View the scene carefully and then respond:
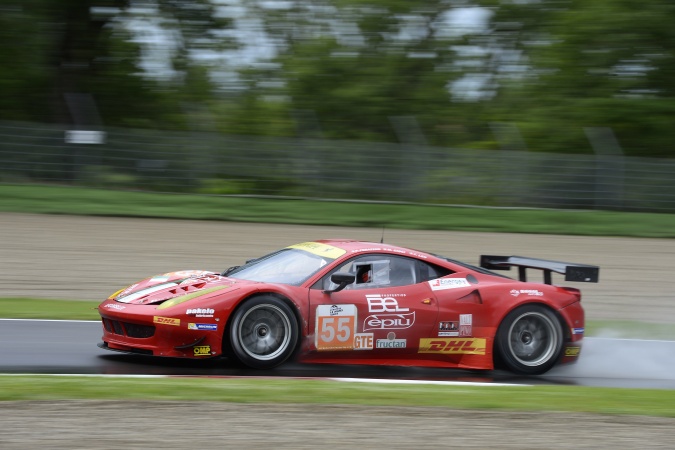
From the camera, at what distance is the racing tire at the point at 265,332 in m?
7.31

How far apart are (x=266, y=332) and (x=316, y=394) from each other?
1433 mm

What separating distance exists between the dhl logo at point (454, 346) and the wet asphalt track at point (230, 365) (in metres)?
0.22

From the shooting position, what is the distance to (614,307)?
12242mm

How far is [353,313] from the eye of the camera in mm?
7586

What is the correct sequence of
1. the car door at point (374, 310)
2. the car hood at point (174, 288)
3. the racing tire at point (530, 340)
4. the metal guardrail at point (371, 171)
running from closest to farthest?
the car hood at point (174, 288) → the car door at point (374, 310) → the racing tire at point (530, 340) → the metal guardrail at point (371, 171)

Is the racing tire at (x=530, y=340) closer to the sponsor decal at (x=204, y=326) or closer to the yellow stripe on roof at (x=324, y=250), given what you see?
the yellow stripe on roof at (x=324, y=250)

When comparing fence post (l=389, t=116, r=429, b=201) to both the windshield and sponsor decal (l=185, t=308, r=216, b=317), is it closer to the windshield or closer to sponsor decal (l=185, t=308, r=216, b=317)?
the windshield

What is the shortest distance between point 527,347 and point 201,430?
13.3ft

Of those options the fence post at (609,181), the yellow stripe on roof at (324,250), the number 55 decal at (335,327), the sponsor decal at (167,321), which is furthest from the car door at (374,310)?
the fence post at (609,181)

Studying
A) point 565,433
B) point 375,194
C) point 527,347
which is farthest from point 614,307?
point 375,194

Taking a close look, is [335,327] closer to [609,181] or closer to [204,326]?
[204,326]

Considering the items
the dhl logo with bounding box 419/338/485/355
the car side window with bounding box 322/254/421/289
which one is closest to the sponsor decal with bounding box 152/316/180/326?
the car side window with bounding box 322/254/421/289

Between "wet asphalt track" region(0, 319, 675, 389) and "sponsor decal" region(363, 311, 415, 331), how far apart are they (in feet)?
1.37

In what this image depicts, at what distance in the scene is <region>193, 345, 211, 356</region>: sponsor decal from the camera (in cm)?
720
